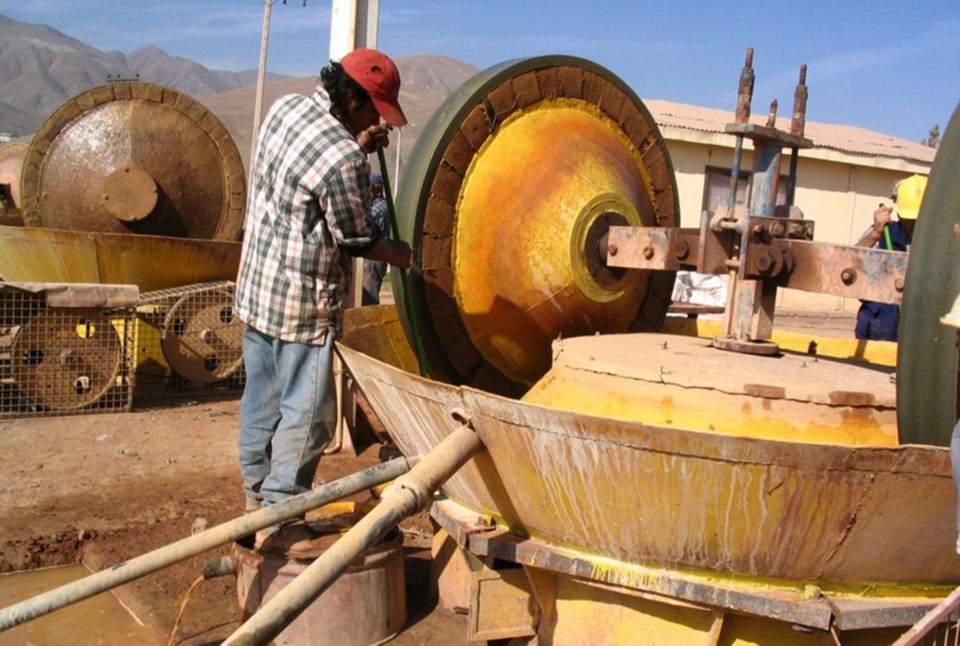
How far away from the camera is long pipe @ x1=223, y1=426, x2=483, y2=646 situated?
223 centimetres

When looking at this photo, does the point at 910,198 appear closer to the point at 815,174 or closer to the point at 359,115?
the point at 359,115

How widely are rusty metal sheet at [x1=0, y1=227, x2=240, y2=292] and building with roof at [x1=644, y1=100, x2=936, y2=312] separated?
941cm

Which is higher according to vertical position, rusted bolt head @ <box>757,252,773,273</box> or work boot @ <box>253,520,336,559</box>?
rusted bolt head @ <box>757,252,773,273</box>

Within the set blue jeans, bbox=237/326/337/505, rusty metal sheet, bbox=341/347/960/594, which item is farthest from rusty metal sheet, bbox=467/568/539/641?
blue jeans, bbox=237/326/337/505

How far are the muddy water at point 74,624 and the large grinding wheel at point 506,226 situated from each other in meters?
1.58

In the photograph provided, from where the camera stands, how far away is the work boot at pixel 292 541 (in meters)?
3.27

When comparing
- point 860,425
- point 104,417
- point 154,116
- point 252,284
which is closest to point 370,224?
point 252,284

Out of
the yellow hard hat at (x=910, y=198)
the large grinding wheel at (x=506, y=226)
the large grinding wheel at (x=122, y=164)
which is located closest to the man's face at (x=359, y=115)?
the large grinding wheel at (x=506, y=226)

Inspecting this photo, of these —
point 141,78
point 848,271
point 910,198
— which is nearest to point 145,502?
point 848,271

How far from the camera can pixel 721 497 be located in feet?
7.98

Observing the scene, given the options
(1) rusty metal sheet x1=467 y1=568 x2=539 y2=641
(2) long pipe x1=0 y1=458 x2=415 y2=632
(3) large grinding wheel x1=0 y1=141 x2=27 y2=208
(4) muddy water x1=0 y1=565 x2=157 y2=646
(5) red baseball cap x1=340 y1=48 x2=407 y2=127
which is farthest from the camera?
(3) large grinding wheel x1=0 y1=141 x2=27 y2=208

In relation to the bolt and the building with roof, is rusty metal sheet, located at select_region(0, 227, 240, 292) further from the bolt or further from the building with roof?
the building with roof

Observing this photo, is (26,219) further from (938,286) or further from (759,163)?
(938,286)

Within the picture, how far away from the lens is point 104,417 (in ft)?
21.5
